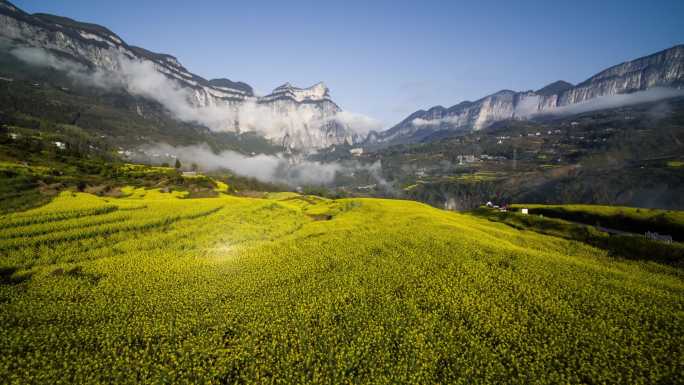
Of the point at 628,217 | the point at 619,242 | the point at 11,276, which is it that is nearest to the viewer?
the point at 11,276

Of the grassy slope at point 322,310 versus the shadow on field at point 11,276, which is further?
the shadow on field at point 11,276

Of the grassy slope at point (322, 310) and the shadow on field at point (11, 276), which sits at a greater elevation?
the shadow on field at point (11, 276)

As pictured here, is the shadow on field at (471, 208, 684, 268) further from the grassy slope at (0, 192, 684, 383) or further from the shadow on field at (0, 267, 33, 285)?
the shadow on field at (0, 267, 33, 285)

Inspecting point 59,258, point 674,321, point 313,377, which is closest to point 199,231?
point 59,258

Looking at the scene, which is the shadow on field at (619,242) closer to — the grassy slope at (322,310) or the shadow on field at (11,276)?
the grassy slope at (322,310)

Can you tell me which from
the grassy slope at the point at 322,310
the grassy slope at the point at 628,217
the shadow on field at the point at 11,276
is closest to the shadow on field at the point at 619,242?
the grassy slope at the point at 322,310

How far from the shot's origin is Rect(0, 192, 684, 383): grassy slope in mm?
16250

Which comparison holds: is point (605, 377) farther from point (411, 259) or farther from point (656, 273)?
point (656, 273)

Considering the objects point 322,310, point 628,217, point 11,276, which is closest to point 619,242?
point 628,217

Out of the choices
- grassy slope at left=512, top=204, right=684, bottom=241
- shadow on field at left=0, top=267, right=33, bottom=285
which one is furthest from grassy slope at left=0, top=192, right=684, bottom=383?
grassy slope at left=512, top=204, right=684, bottom=241

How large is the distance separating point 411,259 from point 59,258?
35806mm

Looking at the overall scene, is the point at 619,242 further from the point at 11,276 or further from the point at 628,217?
the point at 11,276

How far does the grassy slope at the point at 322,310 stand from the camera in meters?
16.2

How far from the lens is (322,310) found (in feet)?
71.3
